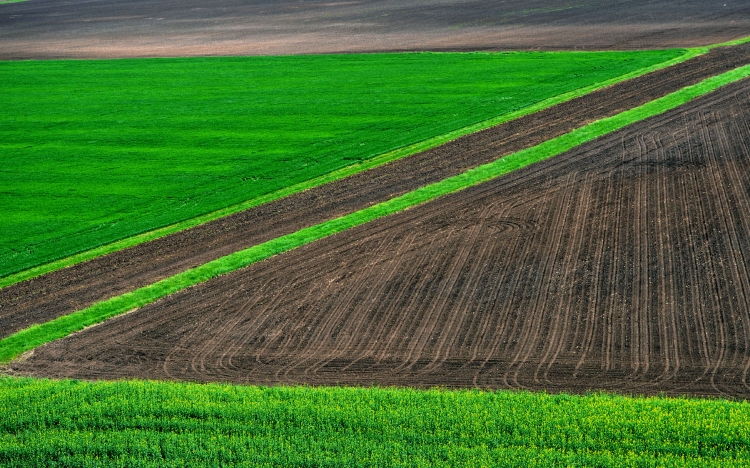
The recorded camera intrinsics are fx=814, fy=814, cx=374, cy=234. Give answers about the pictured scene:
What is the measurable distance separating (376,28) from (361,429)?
52.0 metres

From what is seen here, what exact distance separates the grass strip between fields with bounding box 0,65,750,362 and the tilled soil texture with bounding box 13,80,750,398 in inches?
19.4

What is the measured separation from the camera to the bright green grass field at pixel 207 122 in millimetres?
30391

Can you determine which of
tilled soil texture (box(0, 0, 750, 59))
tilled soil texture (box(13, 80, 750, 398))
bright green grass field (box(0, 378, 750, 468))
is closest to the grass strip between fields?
tilled soil texture (box(13, 80, 750, 398))

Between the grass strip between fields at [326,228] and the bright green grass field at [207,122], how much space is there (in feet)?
14.9

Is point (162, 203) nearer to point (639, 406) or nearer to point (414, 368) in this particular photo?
point (414, 368)

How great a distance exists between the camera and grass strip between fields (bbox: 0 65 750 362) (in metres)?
22.1

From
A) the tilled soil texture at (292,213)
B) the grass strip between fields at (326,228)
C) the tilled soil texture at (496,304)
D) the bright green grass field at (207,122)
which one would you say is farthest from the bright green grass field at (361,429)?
the bright green grass field at (207,122)

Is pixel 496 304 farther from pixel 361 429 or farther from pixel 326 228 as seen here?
pixel 326 228

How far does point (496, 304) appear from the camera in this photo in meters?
21.2

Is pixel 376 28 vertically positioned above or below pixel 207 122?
above

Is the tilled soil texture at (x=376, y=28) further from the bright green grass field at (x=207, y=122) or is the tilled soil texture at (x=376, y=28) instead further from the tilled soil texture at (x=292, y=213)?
the tilled soil texture at (x=292, y=213)

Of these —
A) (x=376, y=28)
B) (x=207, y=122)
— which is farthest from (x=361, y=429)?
(x=376, y=28)

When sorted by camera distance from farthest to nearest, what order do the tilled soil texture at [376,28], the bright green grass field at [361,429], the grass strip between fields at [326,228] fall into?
the tilled soil texture at [376,28], the grass strip between fields at [326,228], the bright green grass field at [361,429]

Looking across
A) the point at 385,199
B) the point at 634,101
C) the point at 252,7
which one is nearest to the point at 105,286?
the point at 385,199
